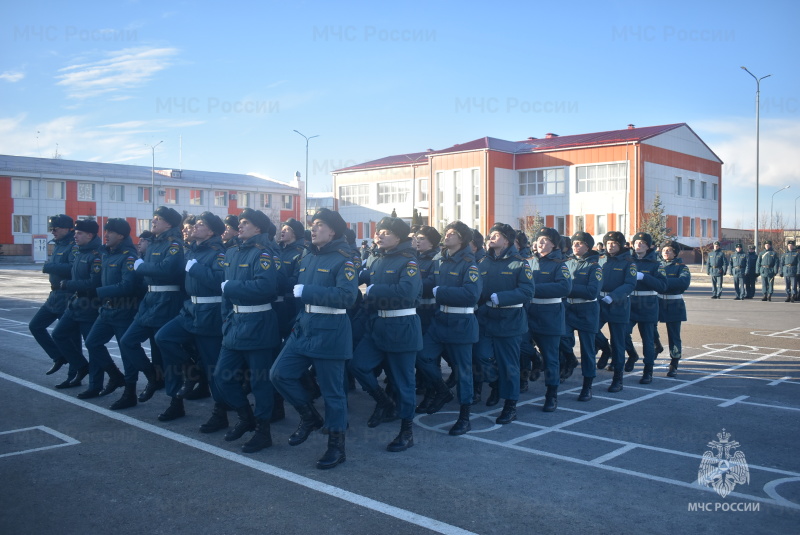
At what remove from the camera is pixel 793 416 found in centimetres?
724

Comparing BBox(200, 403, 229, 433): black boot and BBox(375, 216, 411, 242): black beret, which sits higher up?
BBox(375, 216, 411, 242): black beret

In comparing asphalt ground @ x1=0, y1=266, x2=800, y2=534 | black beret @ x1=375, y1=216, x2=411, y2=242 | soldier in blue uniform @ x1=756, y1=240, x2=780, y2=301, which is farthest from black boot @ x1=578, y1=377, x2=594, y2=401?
soldier in blue uniform @ x1=756, y1=240, x2=780, y2=301

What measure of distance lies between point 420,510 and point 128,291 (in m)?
4.67

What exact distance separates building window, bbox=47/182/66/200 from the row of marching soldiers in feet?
181

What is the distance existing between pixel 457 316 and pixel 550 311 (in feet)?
5.06

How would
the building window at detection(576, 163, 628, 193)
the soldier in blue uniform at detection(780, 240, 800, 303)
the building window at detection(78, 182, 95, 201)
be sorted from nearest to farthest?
1. the soldier in blue uniform at detection(780, 240, 800, 303)
2. the building window at detection(576, 163, 628, 193)
3. the building window at detection(78, 182, 95, 201)

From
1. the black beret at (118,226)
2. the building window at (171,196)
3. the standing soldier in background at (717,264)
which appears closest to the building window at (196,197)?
the building window at (171,196)

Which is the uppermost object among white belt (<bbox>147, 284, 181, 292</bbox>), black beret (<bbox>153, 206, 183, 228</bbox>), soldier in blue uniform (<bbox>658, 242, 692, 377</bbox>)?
black beret (<bbox>153, 206, 183, 228</bbox>)

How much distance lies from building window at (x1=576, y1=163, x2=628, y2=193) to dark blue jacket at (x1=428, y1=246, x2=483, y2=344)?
4124 cm

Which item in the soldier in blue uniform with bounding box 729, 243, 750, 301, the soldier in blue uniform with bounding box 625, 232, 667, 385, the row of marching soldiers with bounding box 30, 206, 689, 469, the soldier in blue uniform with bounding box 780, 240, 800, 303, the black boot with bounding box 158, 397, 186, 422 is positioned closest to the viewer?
the row of marching soldiers with bounding box 30, 206, 689, 469

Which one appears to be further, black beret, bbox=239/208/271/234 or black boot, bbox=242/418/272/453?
black beret, bbox=239/208/271/234

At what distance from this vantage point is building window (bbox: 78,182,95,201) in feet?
194

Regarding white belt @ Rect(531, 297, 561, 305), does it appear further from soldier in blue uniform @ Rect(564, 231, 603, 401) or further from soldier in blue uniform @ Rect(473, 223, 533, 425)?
soldier in blue uniform @ Rect(473, 223, 533, 425)

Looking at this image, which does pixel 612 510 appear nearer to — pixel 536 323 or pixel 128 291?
pixel 536 323
